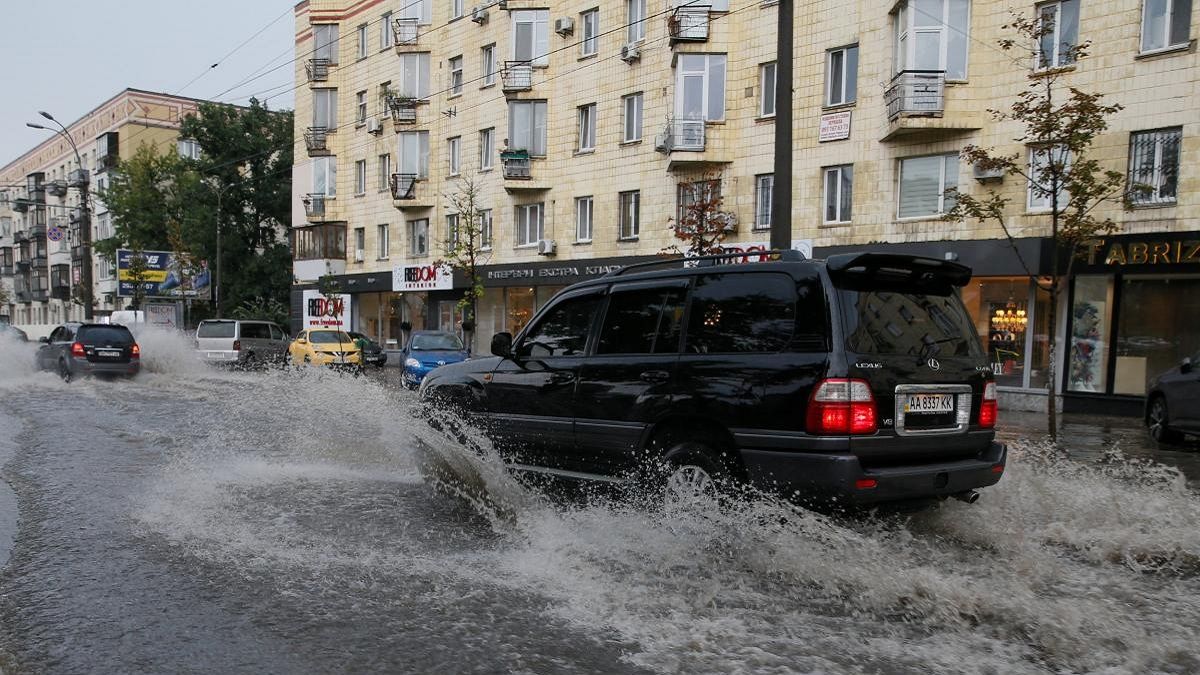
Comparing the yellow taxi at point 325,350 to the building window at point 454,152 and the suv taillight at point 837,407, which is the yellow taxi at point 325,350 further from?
the suv taillight at point 837,407

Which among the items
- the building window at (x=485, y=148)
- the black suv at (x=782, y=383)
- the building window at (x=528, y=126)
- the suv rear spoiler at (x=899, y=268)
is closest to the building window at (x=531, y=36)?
the building window at (x=528, y=126)

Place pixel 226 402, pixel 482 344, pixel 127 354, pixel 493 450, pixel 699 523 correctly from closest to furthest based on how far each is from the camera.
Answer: pixel 699 523
pixel 493 450
pixel 226 402
pixel 127 354
pixel 482 344

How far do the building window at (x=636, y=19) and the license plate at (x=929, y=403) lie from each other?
22.3m

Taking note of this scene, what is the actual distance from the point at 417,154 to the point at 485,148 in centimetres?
409

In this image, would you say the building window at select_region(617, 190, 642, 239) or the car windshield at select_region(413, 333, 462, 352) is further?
the building window at select_region(617, 190, 642, 239)

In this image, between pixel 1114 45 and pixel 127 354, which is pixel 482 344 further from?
pixel 1114 45

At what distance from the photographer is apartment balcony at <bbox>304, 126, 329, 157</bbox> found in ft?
127

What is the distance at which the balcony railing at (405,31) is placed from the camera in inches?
1325

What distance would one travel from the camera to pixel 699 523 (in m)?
5.06

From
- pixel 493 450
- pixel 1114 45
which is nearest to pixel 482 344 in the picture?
pixel 1114 45

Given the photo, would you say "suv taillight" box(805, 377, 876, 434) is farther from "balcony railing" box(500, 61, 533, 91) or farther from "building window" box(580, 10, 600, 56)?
"balcony railing" box(500, 61, 533, 91)

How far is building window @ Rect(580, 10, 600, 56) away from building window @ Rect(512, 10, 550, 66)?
1.82m

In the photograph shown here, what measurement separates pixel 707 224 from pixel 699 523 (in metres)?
14.4

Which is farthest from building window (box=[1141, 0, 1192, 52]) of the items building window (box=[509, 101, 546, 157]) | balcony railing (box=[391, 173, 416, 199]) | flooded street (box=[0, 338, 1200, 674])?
balcony railing (box=[391, 173, 416, 199])
